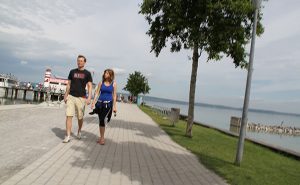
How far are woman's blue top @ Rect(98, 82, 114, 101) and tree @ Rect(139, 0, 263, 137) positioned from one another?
503 cm

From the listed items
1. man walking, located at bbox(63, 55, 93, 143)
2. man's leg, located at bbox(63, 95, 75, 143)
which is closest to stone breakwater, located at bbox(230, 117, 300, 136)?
man walking, located at bbox(63, 55, 93, 143)

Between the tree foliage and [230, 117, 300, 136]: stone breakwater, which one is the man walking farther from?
[230, 117, 300, 136]: stone breakwater

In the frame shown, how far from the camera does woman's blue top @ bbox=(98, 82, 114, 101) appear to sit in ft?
34.4

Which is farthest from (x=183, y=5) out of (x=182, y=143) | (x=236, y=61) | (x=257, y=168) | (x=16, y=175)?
(x=16, y=175)

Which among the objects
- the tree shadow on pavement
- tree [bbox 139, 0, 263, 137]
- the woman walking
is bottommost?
the tree shadow on pavement

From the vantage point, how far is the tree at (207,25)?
13.8m

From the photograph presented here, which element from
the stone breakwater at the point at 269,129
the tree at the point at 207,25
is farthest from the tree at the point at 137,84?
the tree at the point at 207,25

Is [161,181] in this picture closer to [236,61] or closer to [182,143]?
[182,143]

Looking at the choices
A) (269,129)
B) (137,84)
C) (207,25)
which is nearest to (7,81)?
(137,84)

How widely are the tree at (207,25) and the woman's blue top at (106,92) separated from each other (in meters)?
5.03

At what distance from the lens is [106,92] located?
34.5 ft

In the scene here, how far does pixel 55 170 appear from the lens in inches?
275

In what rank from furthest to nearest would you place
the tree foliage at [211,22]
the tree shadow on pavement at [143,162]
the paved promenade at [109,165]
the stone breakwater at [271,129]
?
the stone breakwater at [271,129]
the tree foliage at [211,22]
the tree shadow on pavement at [143,162]
the paved promenade at [109,165]

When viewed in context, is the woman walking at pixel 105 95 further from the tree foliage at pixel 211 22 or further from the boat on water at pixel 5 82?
the boat on water at pixel 5 82
